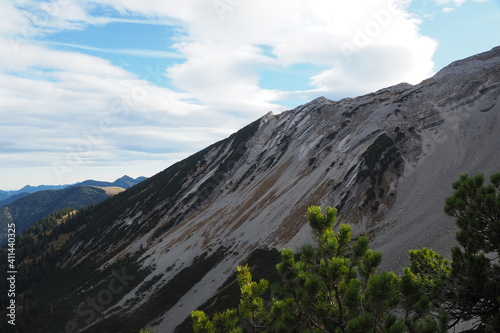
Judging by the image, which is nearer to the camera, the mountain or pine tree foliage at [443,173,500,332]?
pine tree foliage at [443,173,500,332]

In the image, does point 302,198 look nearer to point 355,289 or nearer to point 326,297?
point 326,297

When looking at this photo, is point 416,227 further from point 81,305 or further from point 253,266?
point 81,305

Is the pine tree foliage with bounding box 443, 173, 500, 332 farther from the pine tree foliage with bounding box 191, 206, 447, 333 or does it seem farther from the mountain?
the mountain

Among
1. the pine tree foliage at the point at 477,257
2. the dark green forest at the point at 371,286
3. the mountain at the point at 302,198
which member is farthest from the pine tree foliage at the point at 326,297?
the mountain at the point at 302,198

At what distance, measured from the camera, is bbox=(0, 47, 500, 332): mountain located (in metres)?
50.8

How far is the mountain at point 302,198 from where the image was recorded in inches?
2000

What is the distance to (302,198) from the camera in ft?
222

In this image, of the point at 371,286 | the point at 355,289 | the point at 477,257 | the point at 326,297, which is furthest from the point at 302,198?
the point at 371,286

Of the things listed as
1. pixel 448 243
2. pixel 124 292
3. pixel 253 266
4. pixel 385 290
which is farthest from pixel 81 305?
pixel 385 290

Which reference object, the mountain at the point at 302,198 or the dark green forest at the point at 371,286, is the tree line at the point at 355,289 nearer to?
the dark green forest at the point at 371,286

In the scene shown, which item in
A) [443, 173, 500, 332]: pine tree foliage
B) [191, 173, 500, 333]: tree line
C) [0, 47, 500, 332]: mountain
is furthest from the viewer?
[0, 47, 500, 332]: mountain

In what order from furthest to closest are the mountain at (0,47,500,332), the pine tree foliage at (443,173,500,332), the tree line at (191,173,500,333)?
Answer: the mountain at (0,47,500,332)
the pine tree foliage at (443,173,500,332)
the tree line at (191,173,500,333)

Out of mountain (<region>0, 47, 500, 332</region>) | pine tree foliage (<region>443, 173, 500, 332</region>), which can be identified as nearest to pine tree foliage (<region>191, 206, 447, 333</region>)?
pine tree foliage (<region>443, 173, 500, 332</region>)

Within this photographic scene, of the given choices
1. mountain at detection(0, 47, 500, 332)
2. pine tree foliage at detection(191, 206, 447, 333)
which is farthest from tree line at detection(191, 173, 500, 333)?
mountain at detection(0, 47, 500, 332)
